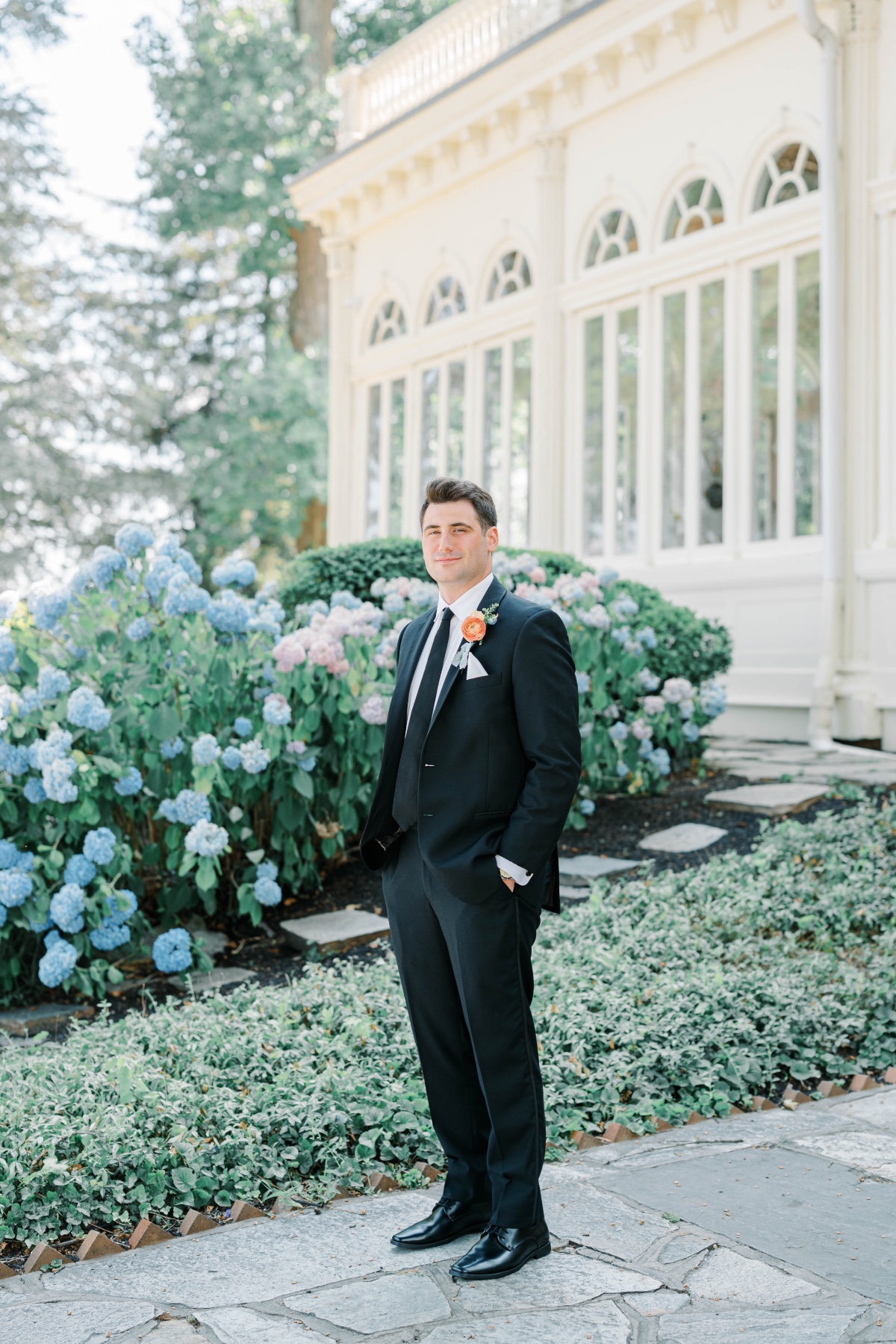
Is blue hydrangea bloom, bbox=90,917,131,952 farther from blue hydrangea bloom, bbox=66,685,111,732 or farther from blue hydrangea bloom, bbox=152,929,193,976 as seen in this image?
blue hydrangea bloom, bbox=66,685,111,732

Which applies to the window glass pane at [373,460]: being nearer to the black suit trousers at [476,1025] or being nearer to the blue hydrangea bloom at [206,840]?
the blue hydrangea bloom at [206,840]

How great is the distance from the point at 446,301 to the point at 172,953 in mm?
9338

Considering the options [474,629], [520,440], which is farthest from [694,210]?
[474,629]

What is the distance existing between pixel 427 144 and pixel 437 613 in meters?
10.9

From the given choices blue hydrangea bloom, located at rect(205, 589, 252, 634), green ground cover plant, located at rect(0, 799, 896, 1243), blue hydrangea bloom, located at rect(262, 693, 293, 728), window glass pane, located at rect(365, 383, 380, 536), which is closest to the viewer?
green ground cover plant, located at rect(0, 799, 896, 1243)

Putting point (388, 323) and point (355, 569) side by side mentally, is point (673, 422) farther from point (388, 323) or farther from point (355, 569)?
point (388, 323)

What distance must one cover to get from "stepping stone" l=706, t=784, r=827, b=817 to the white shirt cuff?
454cm

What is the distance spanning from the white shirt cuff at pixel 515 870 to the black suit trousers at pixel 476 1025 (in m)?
0.04

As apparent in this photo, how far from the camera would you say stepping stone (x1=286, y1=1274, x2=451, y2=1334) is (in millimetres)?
2467

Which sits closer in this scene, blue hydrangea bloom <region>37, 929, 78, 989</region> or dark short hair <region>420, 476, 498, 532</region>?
dark short hair <region>420, 476, 498, 532</region>

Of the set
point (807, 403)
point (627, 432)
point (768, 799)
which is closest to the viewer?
point (768, 799)

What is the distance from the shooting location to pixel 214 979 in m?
5.30

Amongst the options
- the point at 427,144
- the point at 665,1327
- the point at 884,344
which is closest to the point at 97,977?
the point at 665,1327

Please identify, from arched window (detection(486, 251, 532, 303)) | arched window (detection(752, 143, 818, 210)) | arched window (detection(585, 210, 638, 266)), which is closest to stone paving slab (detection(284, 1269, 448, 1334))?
arched window (detection(752, 143, 818, 210))
